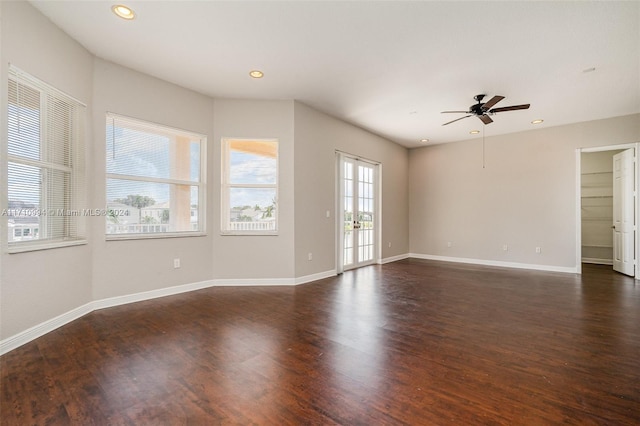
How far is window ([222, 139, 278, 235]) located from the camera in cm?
475

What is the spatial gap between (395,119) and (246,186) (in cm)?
320

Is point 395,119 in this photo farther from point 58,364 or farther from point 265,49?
point 58,364

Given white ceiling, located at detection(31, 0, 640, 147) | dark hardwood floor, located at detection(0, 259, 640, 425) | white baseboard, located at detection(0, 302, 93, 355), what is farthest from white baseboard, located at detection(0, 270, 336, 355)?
white ceiling, located at detection(31, 0, 640, 147)

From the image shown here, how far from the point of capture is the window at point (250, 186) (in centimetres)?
475

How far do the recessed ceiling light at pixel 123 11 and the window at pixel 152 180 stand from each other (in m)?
1.36

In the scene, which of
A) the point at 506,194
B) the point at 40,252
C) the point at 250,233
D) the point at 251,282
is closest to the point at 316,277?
the point at 251,282

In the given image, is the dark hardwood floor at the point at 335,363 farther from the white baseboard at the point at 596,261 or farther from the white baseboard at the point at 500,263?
the white baseboard at the point at 596,261

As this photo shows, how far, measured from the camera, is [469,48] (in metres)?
3.18

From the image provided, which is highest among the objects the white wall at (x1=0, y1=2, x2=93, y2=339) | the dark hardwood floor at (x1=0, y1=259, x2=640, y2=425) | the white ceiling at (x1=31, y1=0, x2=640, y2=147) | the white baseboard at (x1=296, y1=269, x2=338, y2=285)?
the white ceiling at (x1=31, y1=0, x2=640, y2=147)

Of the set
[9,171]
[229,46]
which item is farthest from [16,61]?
[229,46]

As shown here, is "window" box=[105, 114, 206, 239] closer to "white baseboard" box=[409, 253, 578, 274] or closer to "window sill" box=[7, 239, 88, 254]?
"window sill" box=[7, 239, 88, 254]

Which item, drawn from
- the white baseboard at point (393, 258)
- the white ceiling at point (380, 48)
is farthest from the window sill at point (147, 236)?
the white baseboard at point (393, 258)

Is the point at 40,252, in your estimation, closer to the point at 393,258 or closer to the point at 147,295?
the point at 147,295

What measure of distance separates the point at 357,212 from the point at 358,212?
0.05 m
